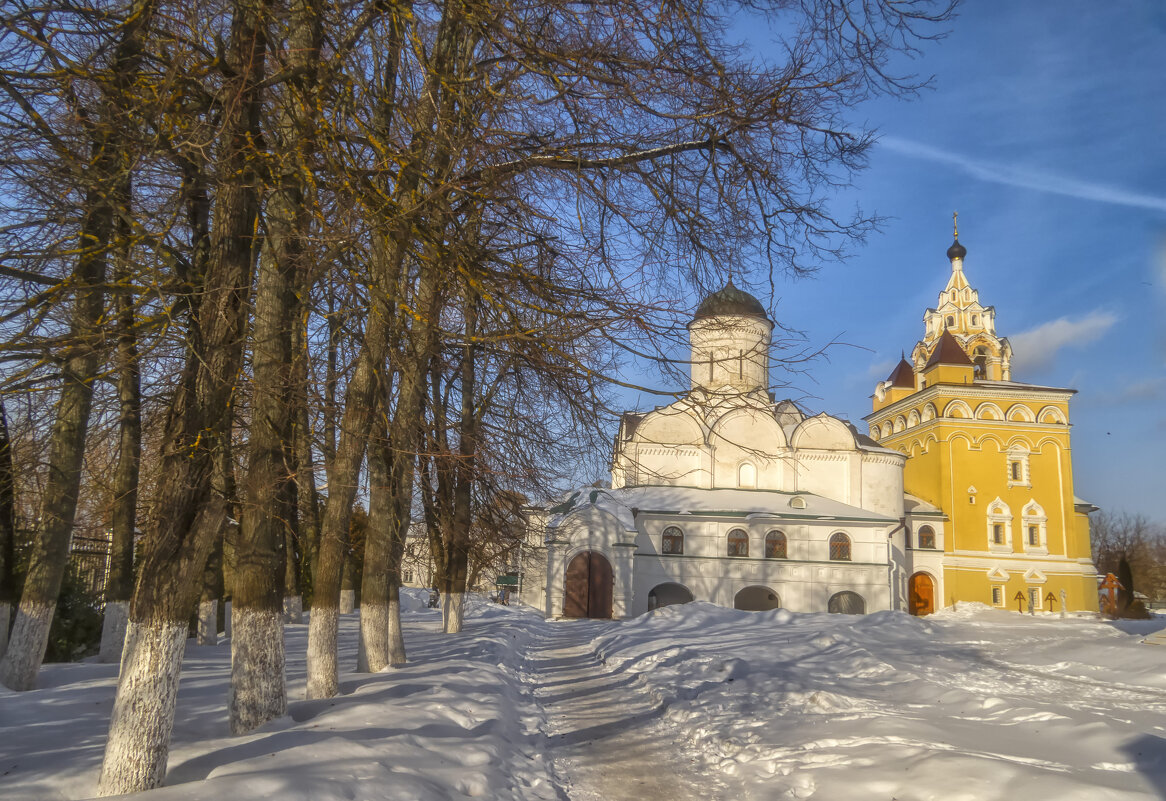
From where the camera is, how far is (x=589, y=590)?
98.6ft

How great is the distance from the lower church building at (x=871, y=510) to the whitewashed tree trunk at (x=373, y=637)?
15.6 meters

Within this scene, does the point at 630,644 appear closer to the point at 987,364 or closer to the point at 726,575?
the point at 726,575

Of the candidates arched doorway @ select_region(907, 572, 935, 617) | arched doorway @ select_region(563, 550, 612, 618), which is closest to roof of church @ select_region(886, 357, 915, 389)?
arched doorway @ select_region(907, 572, 935, 617)

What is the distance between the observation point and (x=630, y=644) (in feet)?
54.2

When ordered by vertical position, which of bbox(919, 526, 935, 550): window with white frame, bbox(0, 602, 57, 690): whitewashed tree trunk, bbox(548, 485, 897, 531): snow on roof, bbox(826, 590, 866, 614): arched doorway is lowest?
bbox(826, 590, 866, 614): arched doorway

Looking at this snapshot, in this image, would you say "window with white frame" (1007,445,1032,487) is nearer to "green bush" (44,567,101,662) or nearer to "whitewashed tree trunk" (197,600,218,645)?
"whitewashed tree trunk" (197,600,218,645)

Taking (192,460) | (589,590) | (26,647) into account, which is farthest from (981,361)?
(192,460)

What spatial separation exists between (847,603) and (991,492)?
12274 millimetres

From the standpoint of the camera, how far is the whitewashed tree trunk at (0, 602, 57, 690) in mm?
7594

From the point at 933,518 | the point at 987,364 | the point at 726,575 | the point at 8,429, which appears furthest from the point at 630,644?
the point at 987,364

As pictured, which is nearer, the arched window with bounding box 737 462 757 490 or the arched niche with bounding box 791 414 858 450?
the arched window with bounding box 737 462 757 490

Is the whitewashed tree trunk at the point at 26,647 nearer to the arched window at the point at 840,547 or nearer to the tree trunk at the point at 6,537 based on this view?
the tree trunk at the point at 6,537

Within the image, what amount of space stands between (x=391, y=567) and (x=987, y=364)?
4301 cm

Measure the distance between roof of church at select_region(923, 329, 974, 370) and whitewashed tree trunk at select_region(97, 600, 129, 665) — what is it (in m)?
40.7
